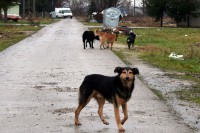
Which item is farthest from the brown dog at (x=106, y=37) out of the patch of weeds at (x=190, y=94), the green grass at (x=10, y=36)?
the patch of weeds at (x=190, y=94)

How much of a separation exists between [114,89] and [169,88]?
4857 mm

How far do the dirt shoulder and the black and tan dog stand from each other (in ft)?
4.24

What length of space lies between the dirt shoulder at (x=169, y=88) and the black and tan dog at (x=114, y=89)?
1292 mm

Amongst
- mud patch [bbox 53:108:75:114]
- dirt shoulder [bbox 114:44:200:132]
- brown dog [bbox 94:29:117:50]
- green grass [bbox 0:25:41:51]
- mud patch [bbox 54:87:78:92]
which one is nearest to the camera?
dirt shoulder [bbox 114:44:200:132]

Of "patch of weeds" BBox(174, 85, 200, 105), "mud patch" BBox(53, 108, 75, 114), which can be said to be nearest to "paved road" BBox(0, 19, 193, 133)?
"mud patch" BBox(53, 108, 75, 114)

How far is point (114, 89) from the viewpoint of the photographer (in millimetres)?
7512

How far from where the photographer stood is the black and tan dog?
7391 millimetres

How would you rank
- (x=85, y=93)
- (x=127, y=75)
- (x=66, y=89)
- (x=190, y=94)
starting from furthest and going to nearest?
(x=66, y=89)
(x=190, y=94)
(x=85, y=93)
(x=127, y=75)

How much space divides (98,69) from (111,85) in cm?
821

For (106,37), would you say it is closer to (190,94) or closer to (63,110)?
(190,94)

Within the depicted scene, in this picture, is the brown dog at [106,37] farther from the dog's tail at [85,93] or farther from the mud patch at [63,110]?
the dog's tail at [85,93]

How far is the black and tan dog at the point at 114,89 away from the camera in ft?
24.2

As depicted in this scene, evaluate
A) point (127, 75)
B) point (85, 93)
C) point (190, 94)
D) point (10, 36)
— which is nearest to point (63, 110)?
point (85, 93)

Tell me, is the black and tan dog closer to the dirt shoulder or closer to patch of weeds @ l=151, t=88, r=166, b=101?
the dirt shoulder
